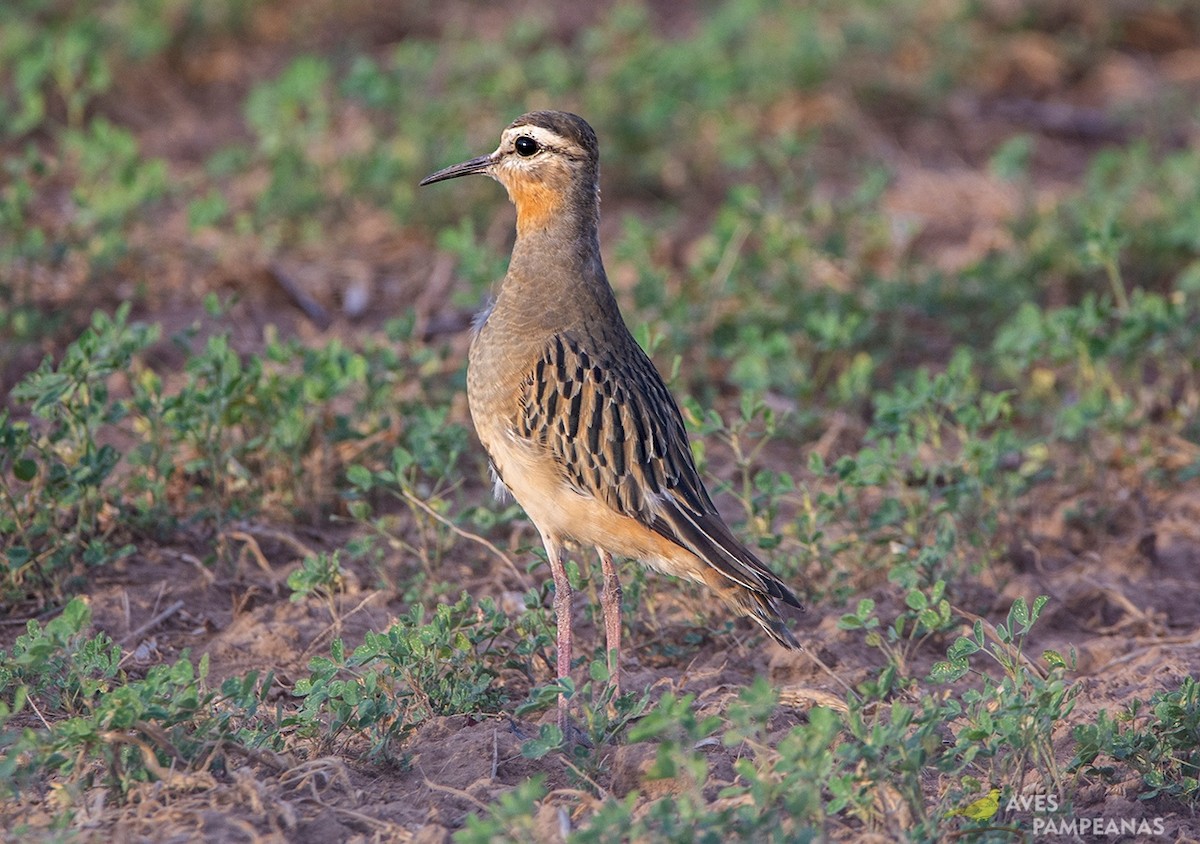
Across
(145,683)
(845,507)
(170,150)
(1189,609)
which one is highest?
(170,150)

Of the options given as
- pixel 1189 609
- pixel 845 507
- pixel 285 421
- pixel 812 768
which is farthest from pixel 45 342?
pixel 1189 609

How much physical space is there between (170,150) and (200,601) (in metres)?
5.39

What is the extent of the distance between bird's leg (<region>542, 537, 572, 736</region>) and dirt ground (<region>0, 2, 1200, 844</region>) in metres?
0.24

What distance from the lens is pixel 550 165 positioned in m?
6.39

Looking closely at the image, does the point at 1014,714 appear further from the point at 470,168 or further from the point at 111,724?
the point at 470,168

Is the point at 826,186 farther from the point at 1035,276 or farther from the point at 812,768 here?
the point at 812,768

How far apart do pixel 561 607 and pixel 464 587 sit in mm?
1079

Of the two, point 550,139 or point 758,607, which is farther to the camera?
point 550,139

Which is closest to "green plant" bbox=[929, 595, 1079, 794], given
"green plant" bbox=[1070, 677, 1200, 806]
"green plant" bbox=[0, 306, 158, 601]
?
"green plant" bbox=[1070, 677, 1200, 806]

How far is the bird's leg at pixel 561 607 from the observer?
572 centimetres

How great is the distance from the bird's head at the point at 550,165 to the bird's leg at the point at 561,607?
1.38 m

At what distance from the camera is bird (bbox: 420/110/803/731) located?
5.70 m

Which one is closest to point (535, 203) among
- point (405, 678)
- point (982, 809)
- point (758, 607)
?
point (758, 607)

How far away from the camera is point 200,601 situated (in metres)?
6.61
